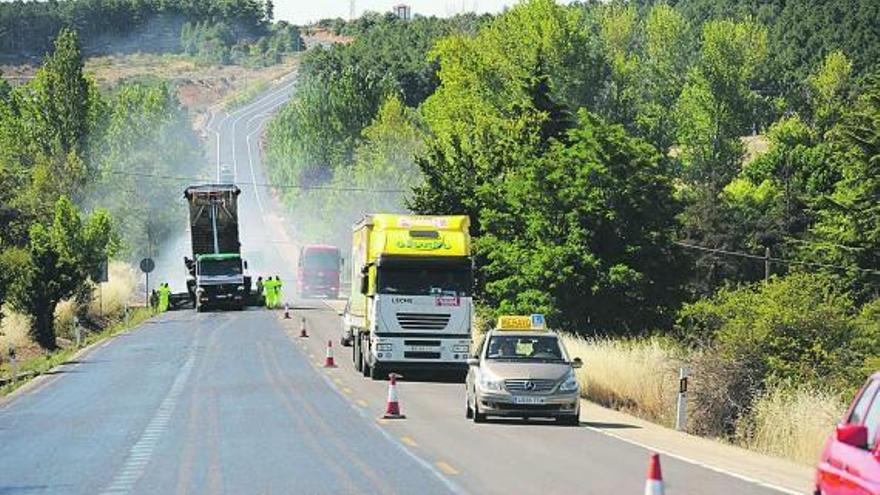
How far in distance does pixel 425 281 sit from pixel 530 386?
11.8m


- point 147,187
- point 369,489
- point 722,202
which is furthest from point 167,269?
point 369,489

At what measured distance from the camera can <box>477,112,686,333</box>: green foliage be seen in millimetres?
51469

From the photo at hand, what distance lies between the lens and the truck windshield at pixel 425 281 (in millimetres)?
39281

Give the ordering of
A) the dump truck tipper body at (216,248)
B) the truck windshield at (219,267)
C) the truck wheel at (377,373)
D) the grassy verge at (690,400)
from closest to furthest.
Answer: the grassy verge at (690,400)
the truck wheel at (377,373)
the dump truck tipper body at (216,248)
the truck windshield at (219,267)

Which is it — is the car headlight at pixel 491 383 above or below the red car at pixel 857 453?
below

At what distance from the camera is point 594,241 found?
5231 cm

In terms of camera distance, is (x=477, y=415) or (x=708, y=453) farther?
(x=477, y=415)

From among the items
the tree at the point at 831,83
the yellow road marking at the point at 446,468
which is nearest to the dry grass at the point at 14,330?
the yellow road marking at the point at 446,468

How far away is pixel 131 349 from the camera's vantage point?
178 ft

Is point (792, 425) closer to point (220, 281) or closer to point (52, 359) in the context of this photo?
point (52, 359)

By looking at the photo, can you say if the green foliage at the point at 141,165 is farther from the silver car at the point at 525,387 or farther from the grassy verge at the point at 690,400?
the silver car at the point at 525,387

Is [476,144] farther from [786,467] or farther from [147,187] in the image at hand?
[147,187]

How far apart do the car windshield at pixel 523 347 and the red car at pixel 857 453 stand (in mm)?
15898

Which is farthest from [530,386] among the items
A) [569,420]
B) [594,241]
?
[594,241]
